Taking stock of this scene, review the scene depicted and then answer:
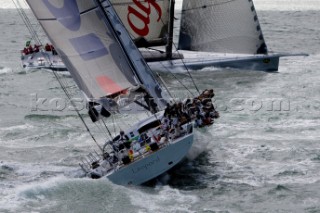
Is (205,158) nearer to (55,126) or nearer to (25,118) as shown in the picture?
(55,126)

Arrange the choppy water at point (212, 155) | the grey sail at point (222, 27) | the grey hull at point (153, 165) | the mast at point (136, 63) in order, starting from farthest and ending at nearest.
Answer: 1. the grey sail at point (222, 27)
2. the mast at point (136, 63)
3. the grey hull at point (153, 165)
4. the choppy water at point (212, 155)

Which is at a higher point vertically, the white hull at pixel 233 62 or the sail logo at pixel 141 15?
the sail logo at pixel 141 15

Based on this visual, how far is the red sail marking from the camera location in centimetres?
2389

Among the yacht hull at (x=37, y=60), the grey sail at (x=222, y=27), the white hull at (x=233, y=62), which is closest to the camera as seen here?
the grey sail at (x=222, y=27)

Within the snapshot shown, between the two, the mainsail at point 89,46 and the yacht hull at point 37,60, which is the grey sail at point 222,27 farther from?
the mainsail at point 89,46

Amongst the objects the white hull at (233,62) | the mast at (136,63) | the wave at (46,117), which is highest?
the white hull at (233,62)

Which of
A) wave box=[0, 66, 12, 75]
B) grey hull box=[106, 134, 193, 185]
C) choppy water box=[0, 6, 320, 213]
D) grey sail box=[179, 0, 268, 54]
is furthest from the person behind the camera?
wave box=[0, 66, 12, 75]

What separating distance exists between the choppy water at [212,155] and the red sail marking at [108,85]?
9.27 ft

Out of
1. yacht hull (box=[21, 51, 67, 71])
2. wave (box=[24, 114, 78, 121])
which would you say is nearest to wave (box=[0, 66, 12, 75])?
yacht hull (box=[21, 51, 67, 71])

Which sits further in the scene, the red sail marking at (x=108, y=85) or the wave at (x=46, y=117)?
the wave at (x=46, y=117)

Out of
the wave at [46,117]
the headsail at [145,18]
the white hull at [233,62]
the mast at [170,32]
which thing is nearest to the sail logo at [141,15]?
the headsail at [145,18]

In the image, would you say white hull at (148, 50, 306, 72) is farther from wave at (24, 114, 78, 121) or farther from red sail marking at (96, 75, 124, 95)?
red sail marking at (96, 75, 124, 95)

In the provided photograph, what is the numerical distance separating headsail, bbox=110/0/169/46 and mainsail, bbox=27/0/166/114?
1626cm

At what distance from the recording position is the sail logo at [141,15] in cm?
4100
